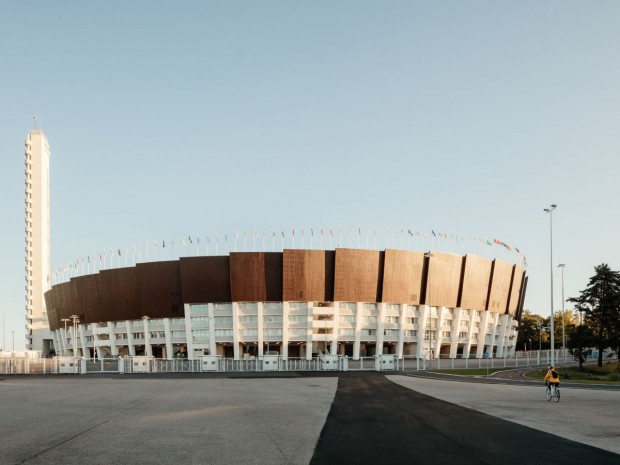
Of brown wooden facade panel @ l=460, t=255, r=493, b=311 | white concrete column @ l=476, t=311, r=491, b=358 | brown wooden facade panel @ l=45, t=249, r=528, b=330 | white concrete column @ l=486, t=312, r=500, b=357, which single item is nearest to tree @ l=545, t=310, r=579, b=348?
white concrete column @ l=486, t=312, r=500, b=357

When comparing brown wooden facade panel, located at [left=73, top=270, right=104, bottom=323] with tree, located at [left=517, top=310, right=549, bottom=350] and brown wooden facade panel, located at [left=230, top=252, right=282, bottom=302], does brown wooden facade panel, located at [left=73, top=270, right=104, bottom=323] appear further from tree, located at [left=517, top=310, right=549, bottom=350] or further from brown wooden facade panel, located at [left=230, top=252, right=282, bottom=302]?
tree, located at [left=517, top=310, right=549, bottom=350]

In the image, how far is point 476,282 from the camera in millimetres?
122188

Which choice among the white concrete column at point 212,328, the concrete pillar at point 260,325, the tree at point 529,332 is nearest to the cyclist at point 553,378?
the concrete pillar at point 260,325

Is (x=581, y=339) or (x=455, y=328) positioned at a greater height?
(x=581, y=339)

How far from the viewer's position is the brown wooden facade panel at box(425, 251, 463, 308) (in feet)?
374

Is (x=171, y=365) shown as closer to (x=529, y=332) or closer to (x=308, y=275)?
(x=308, y=275)

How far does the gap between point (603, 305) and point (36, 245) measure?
143161mm

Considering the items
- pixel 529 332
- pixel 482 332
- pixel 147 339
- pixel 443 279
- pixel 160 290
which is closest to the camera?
pixel 160 290

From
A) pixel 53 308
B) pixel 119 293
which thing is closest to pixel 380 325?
pixel 119 293

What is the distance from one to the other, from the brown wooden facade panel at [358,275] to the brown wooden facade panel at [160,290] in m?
27.5

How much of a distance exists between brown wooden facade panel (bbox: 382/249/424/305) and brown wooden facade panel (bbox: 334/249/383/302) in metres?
1.24

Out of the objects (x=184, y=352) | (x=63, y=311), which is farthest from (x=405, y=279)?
(x=63, y=311)

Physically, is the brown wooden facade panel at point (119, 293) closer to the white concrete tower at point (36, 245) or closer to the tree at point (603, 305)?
the white concrete tower at point (36, 245)

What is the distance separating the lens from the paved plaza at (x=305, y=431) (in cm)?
1343
